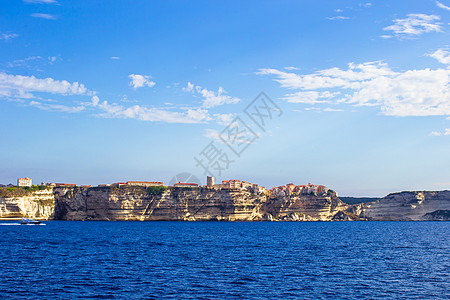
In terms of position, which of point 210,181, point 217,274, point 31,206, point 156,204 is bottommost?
point 156,204

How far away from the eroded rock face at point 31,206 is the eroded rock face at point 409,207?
136188 millimetres

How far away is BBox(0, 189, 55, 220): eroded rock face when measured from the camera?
5044 inches

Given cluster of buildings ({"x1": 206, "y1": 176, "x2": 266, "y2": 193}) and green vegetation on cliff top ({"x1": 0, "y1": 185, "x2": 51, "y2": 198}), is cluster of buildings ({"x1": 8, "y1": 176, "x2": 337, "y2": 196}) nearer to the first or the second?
cluster of buildings ({"x1": 206, "y1": 176, "x2": 266, "y2": 193})

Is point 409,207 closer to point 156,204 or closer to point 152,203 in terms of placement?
point 156,204

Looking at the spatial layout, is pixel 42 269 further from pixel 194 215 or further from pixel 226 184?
pixel 226 184

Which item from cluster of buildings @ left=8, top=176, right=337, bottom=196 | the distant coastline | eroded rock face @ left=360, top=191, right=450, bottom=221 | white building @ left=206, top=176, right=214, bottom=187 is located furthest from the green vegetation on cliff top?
eroded rock face @ left=360, top=191, right=450, bottom=221

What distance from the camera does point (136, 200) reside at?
147250 millimetres

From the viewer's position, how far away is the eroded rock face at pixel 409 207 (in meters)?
186

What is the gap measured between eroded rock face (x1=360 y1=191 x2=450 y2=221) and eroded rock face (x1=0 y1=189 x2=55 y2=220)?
136 meters

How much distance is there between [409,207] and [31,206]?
161 m

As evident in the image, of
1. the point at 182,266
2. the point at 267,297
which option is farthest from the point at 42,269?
the point at 267,297

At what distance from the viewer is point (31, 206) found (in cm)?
13662

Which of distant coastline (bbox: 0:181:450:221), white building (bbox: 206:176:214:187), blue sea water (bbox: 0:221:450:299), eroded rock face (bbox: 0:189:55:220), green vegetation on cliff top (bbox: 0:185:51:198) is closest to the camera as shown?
blue sea water (bbox: 0:221:450:299)

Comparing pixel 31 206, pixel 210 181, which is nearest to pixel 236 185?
pixel 210 181
